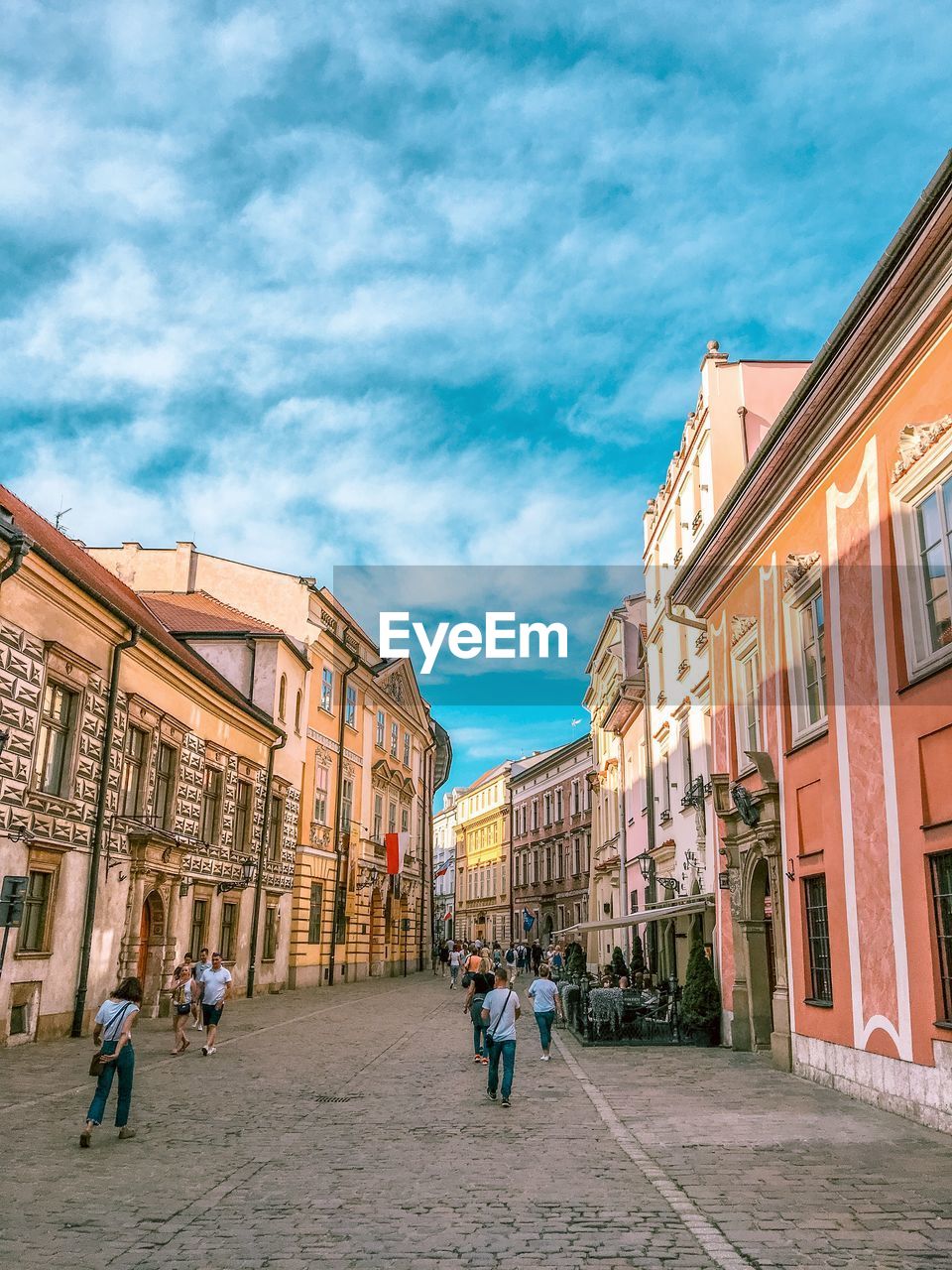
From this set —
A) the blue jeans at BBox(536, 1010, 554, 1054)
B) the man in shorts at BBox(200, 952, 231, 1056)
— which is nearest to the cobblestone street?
the man in shorts at BBox(200, 952, 231, 1056)

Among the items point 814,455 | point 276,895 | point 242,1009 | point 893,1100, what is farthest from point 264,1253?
point 276,895

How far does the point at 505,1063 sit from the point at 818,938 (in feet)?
16.3

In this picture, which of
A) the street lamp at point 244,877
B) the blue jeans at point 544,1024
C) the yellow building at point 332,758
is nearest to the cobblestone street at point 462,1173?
the blue jeans at point 544,1024

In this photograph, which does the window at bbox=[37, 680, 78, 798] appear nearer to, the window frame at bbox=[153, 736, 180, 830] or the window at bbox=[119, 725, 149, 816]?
the window at bbox=[119, 725, 149, 816]

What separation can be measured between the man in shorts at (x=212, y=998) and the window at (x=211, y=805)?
1005cm

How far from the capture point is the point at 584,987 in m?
24.5

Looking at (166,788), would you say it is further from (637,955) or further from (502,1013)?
(502,1013)

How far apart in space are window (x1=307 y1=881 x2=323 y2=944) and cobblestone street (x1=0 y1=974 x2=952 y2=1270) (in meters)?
21.2

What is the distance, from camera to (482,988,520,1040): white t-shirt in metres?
12.6

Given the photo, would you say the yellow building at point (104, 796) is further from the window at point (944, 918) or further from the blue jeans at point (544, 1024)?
the window at point (944, 918)

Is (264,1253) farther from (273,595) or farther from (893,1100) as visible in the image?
(273,595)

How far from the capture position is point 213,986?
17.6 meters

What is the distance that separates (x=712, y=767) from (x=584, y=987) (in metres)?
7.16

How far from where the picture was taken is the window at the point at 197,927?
26.5 meters
